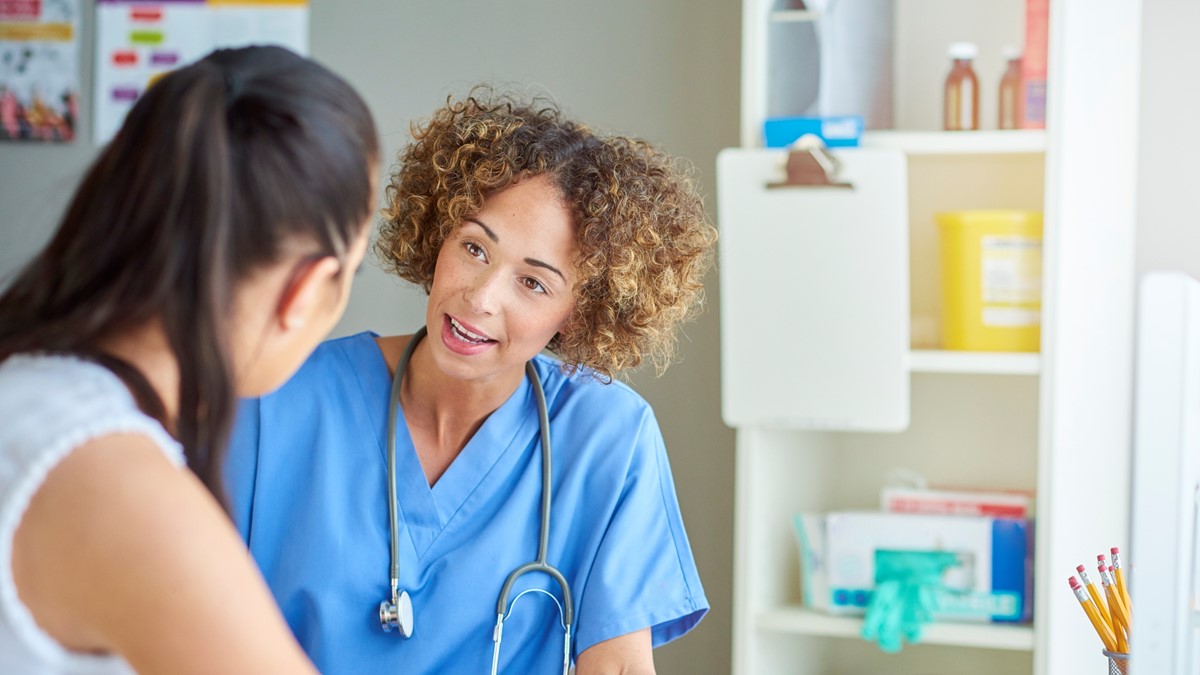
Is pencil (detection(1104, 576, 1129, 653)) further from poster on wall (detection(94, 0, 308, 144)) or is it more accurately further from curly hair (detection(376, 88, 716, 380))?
poster on wall (detection(94, 0, 308, 144))

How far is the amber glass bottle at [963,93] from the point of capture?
1887 millimetres

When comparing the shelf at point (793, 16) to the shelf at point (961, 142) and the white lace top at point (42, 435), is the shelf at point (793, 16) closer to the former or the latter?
the shelf at point (961, 142)

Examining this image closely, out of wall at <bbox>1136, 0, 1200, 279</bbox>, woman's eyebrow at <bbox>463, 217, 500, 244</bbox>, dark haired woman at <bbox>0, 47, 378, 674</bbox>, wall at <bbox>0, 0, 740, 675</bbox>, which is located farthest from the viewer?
wall at <bbox>0, 0, 740, 675</bbox>

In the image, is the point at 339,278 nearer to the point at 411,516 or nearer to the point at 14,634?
the point at 14,634

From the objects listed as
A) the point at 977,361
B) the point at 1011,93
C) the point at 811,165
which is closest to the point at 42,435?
the point at 811,165

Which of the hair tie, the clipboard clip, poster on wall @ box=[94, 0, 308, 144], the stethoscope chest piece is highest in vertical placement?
poster on wall @ box=[94, 0, 308, 144]

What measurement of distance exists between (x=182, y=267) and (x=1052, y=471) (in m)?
1.39

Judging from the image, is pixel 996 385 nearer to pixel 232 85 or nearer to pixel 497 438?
pixel 497 438

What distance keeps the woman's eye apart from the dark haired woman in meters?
0.67

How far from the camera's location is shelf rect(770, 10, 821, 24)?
189 cm

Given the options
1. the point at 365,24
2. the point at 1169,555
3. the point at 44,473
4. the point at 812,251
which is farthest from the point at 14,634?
the point at 365,24

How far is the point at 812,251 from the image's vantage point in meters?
1.85

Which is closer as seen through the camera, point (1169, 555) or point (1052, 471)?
point (1169, 555)

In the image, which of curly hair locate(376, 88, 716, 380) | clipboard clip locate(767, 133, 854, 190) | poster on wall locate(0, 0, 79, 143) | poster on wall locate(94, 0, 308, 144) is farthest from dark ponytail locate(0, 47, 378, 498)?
poster on wall locate(0, 0, 79, 143)
